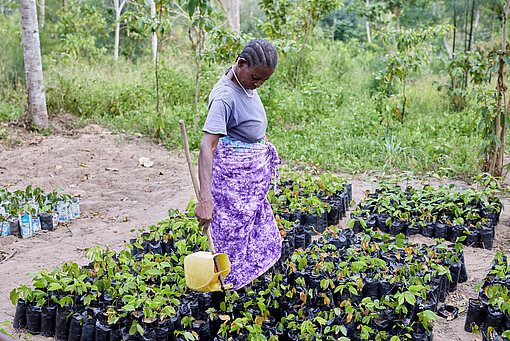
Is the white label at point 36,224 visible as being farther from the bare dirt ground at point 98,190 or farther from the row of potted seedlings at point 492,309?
the row of potted seedlings at point 492,309

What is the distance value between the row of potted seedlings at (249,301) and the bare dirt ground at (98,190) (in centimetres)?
27

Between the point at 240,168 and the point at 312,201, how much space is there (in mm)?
2098

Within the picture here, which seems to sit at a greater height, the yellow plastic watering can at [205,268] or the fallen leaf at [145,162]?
the yellow plastic watering can at [205,268]

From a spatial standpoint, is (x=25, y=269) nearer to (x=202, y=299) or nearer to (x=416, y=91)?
(x=202, y=299)

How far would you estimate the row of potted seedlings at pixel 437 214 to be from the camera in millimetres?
4543

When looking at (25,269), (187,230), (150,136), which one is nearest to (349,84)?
(150,136)

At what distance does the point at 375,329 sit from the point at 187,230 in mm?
1862

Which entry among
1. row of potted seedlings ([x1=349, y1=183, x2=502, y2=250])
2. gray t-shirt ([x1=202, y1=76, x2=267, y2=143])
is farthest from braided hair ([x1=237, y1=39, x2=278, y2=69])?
row of potted seedlings ([x1=349, y1=183, x2=502, y2=250])

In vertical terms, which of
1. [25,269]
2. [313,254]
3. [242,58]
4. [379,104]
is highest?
[242,58]

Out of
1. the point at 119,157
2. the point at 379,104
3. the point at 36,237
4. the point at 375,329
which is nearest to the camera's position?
the point at 375,329

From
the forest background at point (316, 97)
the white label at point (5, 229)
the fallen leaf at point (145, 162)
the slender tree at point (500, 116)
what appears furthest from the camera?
the fallen leaf at point (145, 162)

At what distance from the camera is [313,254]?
360 centimetres

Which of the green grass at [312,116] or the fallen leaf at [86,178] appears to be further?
the green grass at [312,116]

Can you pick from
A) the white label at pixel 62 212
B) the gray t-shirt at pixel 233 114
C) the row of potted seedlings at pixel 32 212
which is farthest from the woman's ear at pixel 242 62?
the white label at pixel 62 212
